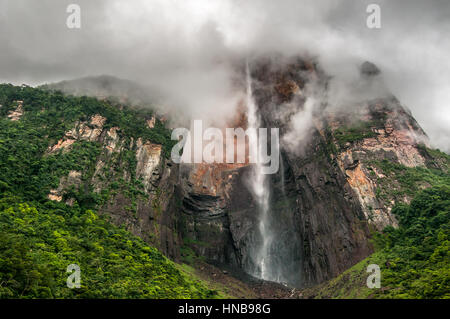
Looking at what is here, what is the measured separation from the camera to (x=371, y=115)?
58.8 meters

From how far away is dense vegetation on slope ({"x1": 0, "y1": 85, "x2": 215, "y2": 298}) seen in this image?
22859 mm

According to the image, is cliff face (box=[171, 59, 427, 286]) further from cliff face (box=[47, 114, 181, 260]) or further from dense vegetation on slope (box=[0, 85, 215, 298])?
dense vegetation on slope (box=[0, 85, 215, 298])

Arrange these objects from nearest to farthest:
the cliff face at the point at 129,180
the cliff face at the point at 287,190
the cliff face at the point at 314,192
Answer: the cliff face at the point at 129,180
the cliff face at the point at 287,190
the cliff face at the point at 314,192

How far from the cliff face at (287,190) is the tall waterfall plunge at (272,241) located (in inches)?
8.7

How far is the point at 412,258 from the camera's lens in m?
33.8

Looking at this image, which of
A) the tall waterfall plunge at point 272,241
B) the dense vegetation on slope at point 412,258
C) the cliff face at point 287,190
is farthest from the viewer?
the tall waterfall plunge at point 272,241

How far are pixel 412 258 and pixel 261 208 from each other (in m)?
35.6

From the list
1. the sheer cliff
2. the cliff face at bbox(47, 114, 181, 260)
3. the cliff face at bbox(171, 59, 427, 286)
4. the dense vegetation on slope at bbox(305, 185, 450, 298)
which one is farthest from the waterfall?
the cliff face at bbox(47, 114, 181, 260)

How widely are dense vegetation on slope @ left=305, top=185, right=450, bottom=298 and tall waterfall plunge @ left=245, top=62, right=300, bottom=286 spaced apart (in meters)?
12.2

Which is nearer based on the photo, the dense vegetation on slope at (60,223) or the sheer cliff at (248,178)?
the dense vegetation on slope at (60,223)

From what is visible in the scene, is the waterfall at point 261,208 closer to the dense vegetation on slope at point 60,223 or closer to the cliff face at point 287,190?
the cliff face at point 287,190

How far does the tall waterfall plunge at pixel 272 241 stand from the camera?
56706 millimetres

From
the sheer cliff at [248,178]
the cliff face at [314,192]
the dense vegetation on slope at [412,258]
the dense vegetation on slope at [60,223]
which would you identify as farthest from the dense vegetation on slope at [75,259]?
the cliff face at [314,192]

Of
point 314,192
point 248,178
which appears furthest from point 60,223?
point 248,178
